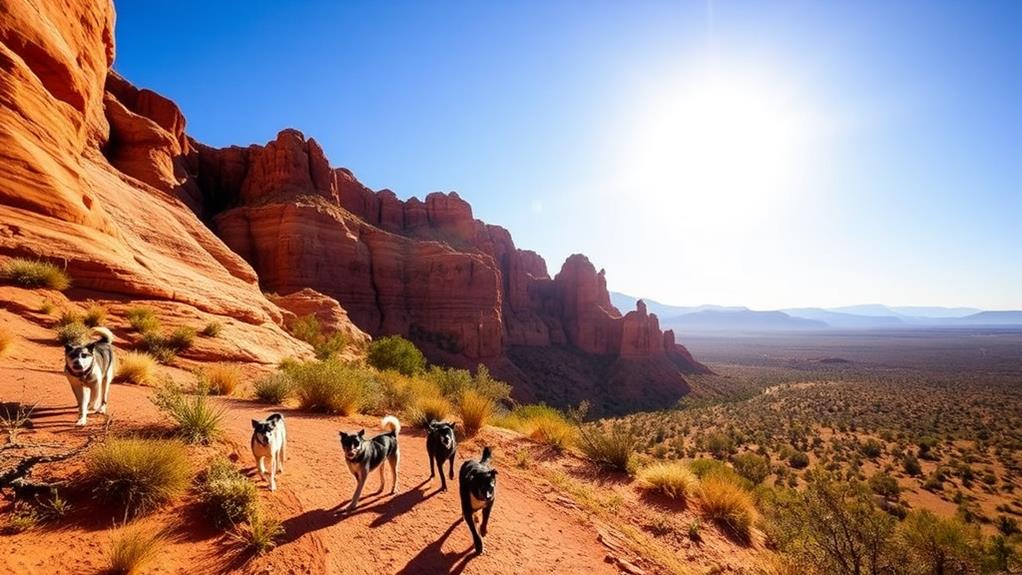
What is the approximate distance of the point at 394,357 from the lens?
21922mm

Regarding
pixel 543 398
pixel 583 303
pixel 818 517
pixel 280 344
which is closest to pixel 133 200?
pixel 280 344

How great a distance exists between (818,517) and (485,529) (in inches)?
203

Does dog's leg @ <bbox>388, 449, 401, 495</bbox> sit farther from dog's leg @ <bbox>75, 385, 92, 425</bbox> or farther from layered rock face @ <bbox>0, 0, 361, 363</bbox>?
layered rock face @ <bbox>0, 0, 361, 363</bbox>

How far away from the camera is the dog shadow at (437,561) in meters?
4.32

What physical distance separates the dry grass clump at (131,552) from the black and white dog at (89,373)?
300 centimetres

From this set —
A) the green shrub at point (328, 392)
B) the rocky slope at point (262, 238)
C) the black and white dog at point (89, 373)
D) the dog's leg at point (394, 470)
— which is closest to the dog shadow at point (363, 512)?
the dog's leg at point (394, 470)

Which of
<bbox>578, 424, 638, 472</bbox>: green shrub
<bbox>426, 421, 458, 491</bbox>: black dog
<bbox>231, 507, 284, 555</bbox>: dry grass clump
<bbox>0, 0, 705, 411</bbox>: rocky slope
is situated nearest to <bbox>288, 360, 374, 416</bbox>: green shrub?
<bbox>426, 421, 458, 491</bbox>: black dog

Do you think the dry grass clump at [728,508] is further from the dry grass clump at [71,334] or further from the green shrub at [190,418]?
the dry grass clump at [71,334]

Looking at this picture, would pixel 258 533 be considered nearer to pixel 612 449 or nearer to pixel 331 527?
pixel 331 527

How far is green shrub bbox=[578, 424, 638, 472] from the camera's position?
8.86 metres

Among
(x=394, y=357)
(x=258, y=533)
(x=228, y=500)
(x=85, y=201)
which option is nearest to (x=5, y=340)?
(x=228, y=500)

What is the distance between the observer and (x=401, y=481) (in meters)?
6.39

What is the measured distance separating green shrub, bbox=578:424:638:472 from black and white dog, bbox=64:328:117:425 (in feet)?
29.0

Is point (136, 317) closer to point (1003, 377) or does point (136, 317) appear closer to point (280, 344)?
→ point (280, 344)
